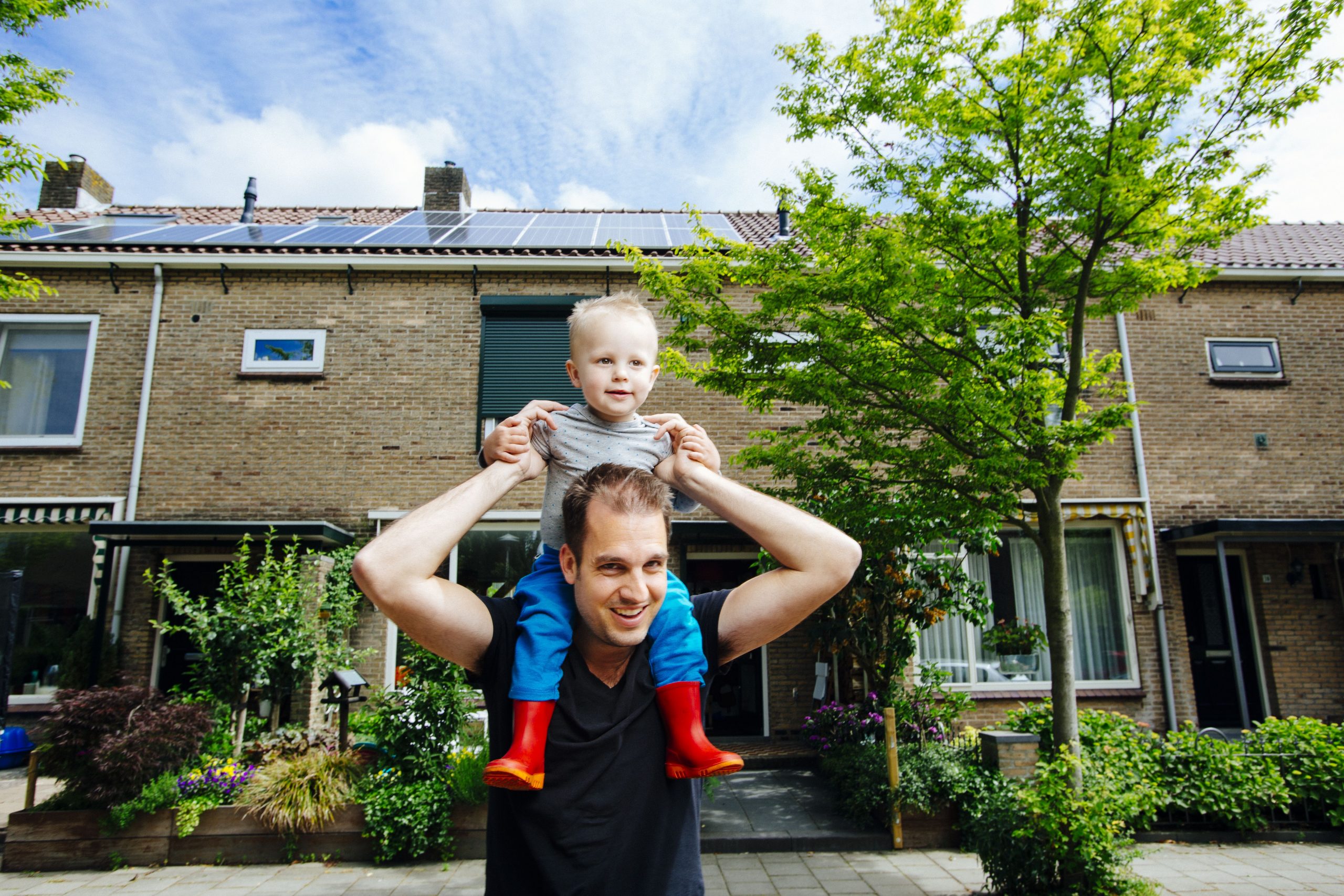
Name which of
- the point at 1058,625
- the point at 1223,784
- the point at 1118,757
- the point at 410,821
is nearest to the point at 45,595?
the point at 410,821

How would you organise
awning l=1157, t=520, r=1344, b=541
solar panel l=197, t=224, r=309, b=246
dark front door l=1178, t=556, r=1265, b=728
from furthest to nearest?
solar panel l=197, t=224, r=309, b=246 < dark front door l=1178, t=556, r=1265, b=728 < awning l=1157, t=520, r=1344, b=541

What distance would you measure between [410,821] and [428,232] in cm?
942

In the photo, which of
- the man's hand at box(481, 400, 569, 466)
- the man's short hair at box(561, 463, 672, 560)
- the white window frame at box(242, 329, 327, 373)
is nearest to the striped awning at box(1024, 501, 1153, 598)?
the man's short hair at box(561, 463, 672, 560)

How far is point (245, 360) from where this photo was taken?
10562 mm

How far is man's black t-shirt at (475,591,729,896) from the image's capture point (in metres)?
1.55

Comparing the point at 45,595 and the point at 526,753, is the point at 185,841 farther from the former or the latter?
the point at 526,753

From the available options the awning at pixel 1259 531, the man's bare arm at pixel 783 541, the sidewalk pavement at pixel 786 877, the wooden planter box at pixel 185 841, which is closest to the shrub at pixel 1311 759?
the sidewalk pavement at pixel 786 877

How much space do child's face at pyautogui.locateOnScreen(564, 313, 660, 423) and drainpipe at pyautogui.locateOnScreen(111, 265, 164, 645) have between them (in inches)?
428

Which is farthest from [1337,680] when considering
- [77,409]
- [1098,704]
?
[77,409]

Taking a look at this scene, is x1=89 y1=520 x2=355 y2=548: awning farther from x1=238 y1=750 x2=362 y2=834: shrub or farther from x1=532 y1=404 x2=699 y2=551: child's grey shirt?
x1=532 y1=404 x2=699 y2=551: child's grey shirt

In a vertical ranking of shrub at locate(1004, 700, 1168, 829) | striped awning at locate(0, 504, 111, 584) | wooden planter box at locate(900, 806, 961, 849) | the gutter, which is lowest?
wooden planter box at locate(900, 806, 961, 849)

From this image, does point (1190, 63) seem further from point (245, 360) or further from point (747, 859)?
point (245, 360)

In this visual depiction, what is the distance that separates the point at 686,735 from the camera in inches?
64.6

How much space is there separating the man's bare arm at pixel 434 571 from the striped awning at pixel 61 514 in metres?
10.9
